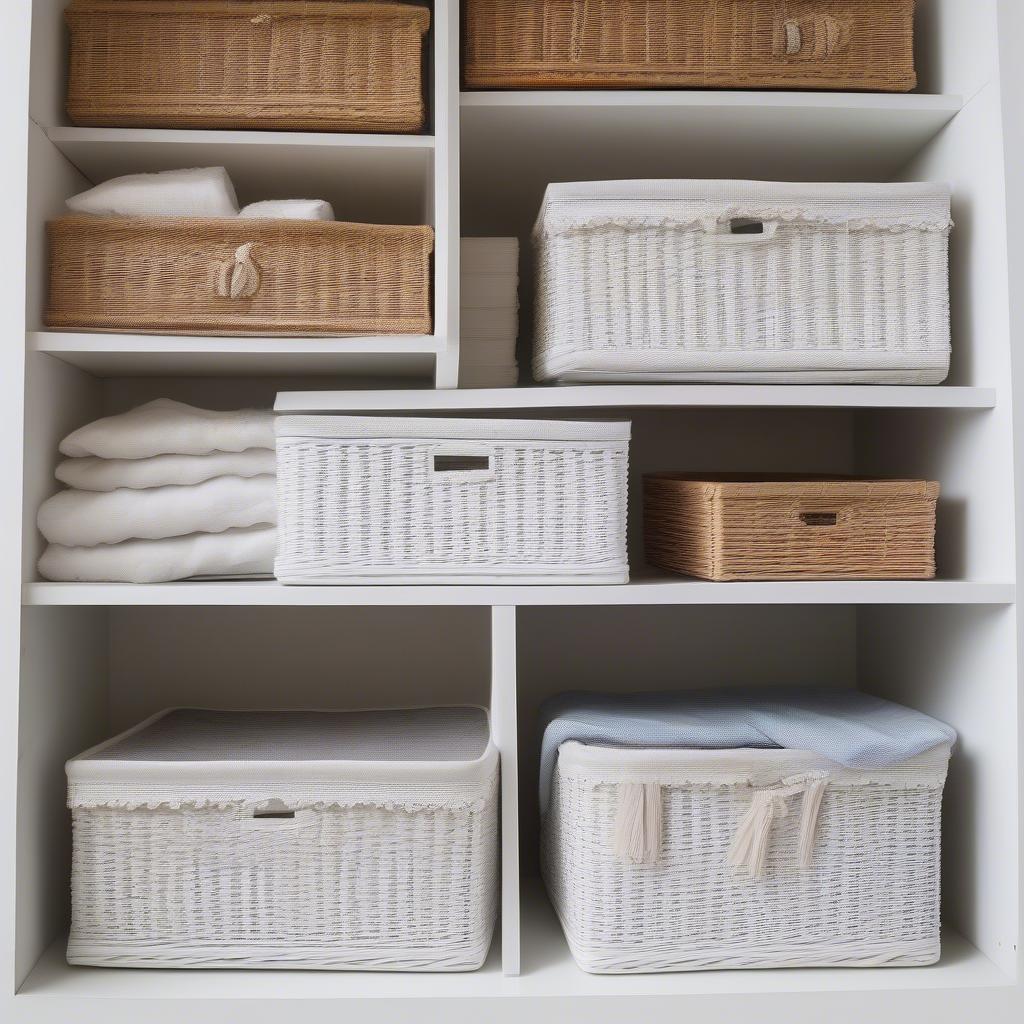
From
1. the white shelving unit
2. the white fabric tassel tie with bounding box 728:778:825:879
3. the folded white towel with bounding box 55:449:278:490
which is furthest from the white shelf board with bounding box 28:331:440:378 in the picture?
the white fabric tassel tie with bounding box 728:778:825:879

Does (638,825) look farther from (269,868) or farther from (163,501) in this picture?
(163,501)

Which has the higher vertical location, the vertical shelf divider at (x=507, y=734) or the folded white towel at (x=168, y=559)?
the folded white towel at (x=168, y=559)

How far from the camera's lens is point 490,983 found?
44.8 inches

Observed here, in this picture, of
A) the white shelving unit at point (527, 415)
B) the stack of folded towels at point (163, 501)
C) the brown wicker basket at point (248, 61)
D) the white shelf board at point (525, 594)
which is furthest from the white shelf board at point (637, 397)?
the brown wicker basket at point (248, 61)

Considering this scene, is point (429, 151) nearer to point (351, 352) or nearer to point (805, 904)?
point (351, 352)

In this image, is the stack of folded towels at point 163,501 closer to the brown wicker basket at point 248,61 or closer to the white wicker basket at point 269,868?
the white wicker basket at point 269,868

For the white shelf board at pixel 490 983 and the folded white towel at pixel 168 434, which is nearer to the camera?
the white shelf board at pixel 490 983

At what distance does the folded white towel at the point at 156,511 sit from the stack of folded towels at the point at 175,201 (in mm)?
312

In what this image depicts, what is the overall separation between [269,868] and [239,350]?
576 millimetres

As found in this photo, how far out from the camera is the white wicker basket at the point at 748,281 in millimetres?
1192

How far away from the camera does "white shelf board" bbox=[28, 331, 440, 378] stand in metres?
1.17

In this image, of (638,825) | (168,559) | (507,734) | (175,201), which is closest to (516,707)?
(507,734)

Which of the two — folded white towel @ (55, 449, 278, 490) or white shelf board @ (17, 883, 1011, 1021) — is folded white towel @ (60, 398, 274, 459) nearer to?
folded white towel @ (55, 449, 278, 490)

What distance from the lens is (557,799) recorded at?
125 centimetres
